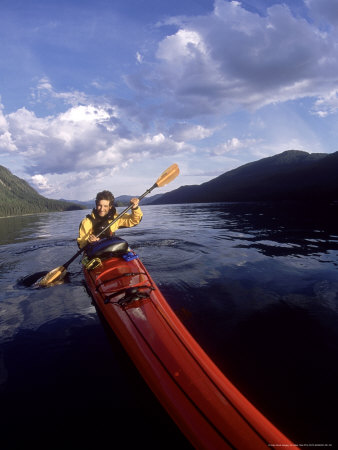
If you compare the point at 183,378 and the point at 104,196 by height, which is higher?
the point at 104,196

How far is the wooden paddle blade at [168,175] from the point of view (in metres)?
10.0

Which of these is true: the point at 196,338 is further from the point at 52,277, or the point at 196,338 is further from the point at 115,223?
the point at 115,223

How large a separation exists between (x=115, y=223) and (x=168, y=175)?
3280 millimetres

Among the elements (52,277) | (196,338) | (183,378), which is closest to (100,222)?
(52,277)

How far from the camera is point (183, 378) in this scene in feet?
9.16

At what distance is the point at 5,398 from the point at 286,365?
4211 mm

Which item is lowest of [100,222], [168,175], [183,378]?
[183,378]

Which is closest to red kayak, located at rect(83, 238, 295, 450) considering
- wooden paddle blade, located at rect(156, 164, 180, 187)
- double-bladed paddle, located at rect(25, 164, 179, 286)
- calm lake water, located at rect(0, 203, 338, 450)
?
calm lake water, located at rect(0, 203, 338, 450)

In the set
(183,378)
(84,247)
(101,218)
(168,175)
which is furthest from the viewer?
(168,175)

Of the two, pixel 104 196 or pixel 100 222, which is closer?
pixel 104 196

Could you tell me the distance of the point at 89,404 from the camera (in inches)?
125

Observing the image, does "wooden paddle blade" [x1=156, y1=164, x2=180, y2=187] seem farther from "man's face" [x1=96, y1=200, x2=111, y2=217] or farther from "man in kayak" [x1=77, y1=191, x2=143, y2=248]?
"man's face" [x1=96, y1=200, x2=111, y2=217]

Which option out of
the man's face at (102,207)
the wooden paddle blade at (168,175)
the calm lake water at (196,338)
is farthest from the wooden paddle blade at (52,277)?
the wooden paddle blade at (168,175)

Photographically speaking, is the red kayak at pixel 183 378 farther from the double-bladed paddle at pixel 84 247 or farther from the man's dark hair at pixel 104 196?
the man's dark hair at pixel 104 196
